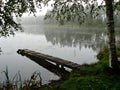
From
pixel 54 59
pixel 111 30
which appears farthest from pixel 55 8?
pixel 54 59

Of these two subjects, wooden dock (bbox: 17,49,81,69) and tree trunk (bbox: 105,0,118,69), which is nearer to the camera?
tree trunk (bbox: 105,0,118,69)

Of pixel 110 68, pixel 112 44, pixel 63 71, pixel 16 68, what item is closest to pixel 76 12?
pixel 112 44

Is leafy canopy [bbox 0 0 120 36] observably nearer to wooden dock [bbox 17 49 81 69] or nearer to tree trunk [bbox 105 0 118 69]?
tree trunk [bbox 105 0 118 69]

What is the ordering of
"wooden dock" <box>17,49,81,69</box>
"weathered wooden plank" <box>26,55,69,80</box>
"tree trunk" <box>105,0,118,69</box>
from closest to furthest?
"tree trunk" <box>105,0,118,69</box> < "wooden dock" <box>17,49,81,69</box> < "weathered wooden plank" <box>26,55,69,80</box>

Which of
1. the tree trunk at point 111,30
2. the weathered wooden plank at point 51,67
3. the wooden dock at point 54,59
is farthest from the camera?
the weathered wooden plank at point 51,67

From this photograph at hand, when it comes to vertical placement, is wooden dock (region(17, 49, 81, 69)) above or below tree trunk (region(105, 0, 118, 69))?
below

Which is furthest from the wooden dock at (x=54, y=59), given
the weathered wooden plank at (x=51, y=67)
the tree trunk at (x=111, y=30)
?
the tree trunk at (x=111, y=30)

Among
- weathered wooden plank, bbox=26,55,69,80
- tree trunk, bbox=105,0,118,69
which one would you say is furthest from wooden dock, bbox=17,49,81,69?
tree trunk, bbox=105,0,118,69

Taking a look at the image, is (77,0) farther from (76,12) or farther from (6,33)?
(6,33)

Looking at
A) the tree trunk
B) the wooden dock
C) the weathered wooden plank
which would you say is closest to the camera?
the tree trunk

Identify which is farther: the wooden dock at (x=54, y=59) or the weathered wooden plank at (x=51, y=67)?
the weathered wooden plank at (x=51, y=67)

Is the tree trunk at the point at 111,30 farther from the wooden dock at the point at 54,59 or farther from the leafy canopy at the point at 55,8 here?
the wooden dock at the point at 54,59

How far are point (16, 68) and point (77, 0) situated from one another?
43.1ft

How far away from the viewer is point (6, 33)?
513 inches
